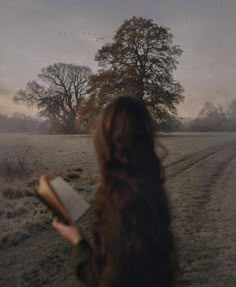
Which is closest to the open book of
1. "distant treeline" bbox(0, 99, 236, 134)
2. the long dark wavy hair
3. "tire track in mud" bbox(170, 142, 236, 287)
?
the long dark wavy hair

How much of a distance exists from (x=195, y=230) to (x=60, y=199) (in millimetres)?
5186

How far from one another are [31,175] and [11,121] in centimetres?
6135

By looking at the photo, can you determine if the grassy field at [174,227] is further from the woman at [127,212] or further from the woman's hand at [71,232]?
the woman's hand at [71,232]

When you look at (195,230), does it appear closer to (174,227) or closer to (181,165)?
(174,227)

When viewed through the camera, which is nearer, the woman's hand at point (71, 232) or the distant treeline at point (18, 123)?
the woman's hand at point (71, 232)

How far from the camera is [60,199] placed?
193cm

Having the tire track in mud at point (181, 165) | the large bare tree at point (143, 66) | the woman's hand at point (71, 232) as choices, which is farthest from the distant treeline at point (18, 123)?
the woman's hand at point (71, 232)

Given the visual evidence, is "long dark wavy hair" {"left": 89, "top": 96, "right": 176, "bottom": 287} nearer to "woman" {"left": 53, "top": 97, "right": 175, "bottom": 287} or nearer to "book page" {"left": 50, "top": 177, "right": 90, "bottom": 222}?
"woman" {"left": 53, "top": 97, "right": 175, "bottom": 287}

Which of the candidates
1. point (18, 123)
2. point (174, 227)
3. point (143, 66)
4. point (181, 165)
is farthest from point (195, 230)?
point (18, 123)

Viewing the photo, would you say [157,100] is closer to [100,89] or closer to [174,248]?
[100,89]

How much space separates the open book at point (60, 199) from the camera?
6.33 ft

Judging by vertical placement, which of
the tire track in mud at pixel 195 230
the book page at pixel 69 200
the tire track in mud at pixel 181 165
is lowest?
the tire track in mud at pixel 195 230

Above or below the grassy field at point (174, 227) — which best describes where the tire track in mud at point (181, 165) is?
above

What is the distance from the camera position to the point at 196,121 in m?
63.5
